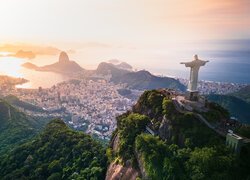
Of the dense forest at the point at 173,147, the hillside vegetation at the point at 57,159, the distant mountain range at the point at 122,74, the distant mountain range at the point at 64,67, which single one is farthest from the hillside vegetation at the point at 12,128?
the distant mountain range at the point at 64,67

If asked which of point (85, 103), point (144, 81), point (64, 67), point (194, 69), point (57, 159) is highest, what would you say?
point (194, 69)

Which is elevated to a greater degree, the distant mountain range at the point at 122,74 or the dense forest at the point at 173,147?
the dense forest at the point at 173,147

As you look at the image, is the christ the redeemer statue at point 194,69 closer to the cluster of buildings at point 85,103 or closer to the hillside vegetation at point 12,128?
the hillside vegetation at point 12,128

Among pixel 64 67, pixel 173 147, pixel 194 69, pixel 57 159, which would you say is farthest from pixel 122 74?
pixel 173 147

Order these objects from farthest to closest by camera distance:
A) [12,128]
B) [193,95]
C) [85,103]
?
[85,103]
[12,128]
[193,95]

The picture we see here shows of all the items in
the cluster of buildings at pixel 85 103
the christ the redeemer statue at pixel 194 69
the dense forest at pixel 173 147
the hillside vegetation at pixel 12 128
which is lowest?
the cluster of buildings at pixel 85 103

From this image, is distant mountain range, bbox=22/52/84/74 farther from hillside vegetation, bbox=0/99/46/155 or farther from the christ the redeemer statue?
the christ the redeemer statue

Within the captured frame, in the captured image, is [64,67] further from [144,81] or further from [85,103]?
[85,103]

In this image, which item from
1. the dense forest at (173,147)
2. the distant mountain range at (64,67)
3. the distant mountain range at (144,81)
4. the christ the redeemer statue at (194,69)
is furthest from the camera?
the distant mountain range at (64,67)

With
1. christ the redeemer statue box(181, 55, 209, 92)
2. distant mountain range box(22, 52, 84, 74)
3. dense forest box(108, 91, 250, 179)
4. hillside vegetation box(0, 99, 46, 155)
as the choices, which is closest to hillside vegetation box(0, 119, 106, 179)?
dense forest box(108, 91, 250, 179)
